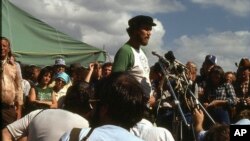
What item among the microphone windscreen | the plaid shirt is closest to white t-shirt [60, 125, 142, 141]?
the microphone windscreen

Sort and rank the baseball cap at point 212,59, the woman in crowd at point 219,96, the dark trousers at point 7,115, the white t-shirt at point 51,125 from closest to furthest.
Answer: the white t-shirt at point 51,125
the dark trousers at point 7,115
the woman in crowd at point 219,96
the baseball cap at point 212,59

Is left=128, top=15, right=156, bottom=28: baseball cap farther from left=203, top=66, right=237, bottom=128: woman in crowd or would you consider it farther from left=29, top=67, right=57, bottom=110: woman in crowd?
left=203, top=66, right=237, bottom=128: woman in crowd

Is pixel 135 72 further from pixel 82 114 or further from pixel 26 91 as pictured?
pixel 26 91

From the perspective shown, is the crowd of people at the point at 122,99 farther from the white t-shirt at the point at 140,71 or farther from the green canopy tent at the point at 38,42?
the green canopy tent at the point at 38,42

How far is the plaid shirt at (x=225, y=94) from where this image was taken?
691cm

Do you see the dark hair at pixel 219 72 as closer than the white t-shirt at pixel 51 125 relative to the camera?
No

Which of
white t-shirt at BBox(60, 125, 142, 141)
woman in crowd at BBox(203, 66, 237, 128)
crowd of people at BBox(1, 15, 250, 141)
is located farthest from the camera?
woman in crowd at BBox(203, 66, 237, 128)

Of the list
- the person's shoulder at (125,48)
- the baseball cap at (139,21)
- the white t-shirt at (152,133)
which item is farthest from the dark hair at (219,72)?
the white t-shirt at (152,133)

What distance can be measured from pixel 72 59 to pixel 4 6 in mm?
Result: 2320

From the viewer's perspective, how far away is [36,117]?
353 cm

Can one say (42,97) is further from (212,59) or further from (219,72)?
(212,59)

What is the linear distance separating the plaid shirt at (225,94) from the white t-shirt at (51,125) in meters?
3.84

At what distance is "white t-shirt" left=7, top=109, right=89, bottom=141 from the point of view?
3.45m

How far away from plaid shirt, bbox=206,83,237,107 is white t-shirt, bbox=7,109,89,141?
384 cm
